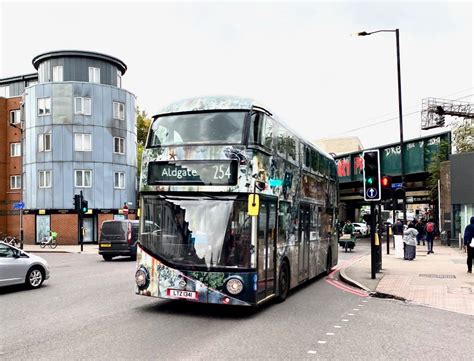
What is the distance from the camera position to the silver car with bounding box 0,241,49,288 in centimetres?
1271

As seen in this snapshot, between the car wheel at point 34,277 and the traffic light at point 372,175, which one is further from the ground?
the traffic light at point 372,175

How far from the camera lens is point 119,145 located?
139ft

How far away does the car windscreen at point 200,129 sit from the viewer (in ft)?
31.0

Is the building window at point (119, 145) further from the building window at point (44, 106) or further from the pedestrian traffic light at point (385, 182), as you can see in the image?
the pedestrian traffic light at point (385, 182)

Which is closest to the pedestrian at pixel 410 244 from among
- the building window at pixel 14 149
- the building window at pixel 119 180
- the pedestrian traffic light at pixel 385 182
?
the pedestrian traffic light at pixel 385 182

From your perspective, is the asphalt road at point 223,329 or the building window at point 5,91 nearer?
the asphalt road at point 223,329

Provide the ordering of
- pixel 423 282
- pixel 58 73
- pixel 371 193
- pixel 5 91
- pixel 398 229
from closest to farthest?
pixel 423 282 < pixel 371 193 < pixel 398 229 < pixel 58 73 < pixel 5 91

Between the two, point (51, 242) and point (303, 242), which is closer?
→ point (303, 242)

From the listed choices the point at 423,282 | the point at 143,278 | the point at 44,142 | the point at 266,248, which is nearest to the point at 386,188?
the point at 423,282

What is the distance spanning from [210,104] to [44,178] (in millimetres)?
33778

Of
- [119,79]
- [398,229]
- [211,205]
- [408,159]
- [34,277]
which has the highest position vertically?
[119,79]

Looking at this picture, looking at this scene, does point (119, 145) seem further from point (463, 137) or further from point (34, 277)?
point (34, 277)

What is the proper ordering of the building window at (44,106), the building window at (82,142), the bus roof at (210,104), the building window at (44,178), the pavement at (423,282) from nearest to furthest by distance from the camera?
the bus roof at (210,104) < the pavement at (423,282) < the building window at (44,178) < the building window at (82,142) < the building window at (44,106)

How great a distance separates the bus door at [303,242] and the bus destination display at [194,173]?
3.97 m
